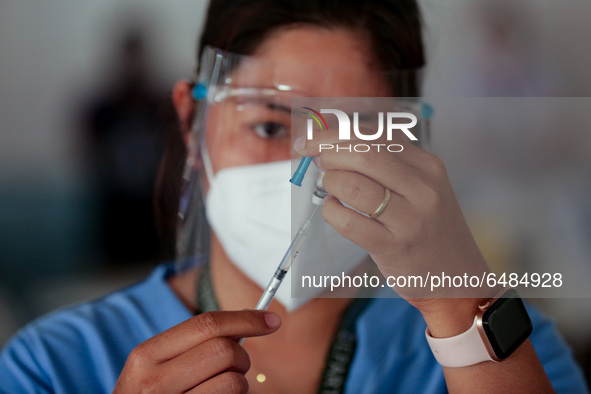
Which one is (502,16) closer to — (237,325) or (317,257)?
(317,257)

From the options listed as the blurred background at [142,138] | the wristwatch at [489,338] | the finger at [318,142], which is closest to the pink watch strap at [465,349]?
the wristwatch at [489,338]

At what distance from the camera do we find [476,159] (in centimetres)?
65

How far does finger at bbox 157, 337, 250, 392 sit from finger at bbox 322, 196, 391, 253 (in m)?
0.15

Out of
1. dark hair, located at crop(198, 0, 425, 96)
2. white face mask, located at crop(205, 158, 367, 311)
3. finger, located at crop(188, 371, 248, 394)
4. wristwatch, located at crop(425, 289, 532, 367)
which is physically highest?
dark hair, located at crop(198, 0, 425, 96)

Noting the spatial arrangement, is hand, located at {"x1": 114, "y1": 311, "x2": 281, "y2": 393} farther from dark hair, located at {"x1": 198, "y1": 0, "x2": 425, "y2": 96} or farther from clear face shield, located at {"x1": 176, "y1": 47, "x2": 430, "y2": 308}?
dark hair, located at {"x1": 198, "y1": 0, "x2": 425, "y2": 96}

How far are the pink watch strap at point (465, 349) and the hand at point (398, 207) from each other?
0.04m

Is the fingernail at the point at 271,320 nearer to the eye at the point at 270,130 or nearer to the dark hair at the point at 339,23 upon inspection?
the eye at the point at 270,130

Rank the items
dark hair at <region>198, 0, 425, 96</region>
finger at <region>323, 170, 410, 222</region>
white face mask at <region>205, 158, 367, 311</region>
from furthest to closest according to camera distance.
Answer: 1. dark hair at <region>198, 0, 425, 96</region>
2. white face mask at <region>205, 158, 367, 311</region>
3. finger at <region>323, 170, 410, 222</region>

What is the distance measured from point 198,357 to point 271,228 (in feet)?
0.57

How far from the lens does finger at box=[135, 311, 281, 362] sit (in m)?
0.46

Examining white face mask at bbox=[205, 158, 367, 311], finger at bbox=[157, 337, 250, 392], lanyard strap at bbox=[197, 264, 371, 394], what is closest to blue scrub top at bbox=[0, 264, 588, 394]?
lanyard strap at bbox=[197, 264, 371, 394]

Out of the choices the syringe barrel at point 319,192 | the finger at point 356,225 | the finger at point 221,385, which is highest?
the syringe barrel at point 319,192

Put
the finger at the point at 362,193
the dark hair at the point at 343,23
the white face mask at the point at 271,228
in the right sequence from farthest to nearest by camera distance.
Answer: the dark hair at the point at 343,23 < the white face mask at the point at 271,228 < the finger at the point at 362,193

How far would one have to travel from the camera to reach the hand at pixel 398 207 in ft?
1.36
